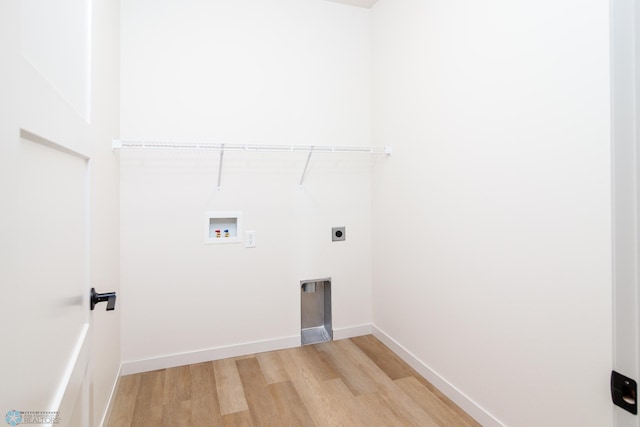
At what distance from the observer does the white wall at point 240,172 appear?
2.10 meters

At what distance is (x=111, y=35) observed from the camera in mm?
1767

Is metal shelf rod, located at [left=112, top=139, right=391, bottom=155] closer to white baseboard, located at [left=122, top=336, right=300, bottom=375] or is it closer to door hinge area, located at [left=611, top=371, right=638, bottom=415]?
white baseboard, located at [left=122, top=336, right=300, bottom=375]

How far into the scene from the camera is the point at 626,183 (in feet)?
1.72

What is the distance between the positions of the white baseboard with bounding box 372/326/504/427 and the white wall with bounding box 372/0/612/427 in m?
0.02

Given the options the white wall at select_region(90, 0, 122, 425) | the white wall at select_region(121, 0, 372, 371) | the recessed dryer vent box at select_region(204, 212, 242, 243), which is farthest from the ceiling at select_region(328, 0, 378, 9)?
the recessed dryer vent box at select_region(204, 212, 242, 243)

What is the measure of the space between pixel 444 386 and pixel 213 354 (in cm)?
157

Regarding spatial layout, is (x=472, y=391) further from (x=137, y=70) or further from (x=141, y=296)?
(x=137, y=70)

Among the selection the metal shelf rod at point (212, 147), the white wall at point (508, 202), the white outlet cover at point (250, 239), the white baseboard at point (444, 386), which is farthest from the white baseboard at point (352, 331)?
the metal shelf rod at point (212, 147)

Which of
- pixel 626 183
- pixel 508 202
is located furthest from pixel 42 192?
pixel 508 202

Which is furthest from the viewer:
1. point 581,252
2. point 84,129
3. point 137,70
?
point 137,70

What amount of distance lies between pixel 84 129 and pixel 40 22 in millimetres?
448

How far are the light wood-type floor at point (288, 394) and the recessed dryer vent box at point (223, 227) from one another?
88 cm

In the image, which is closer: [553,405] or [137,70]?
[553,405]

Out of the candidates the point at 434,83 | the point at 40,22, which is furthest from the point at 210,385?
the point at 434,83
